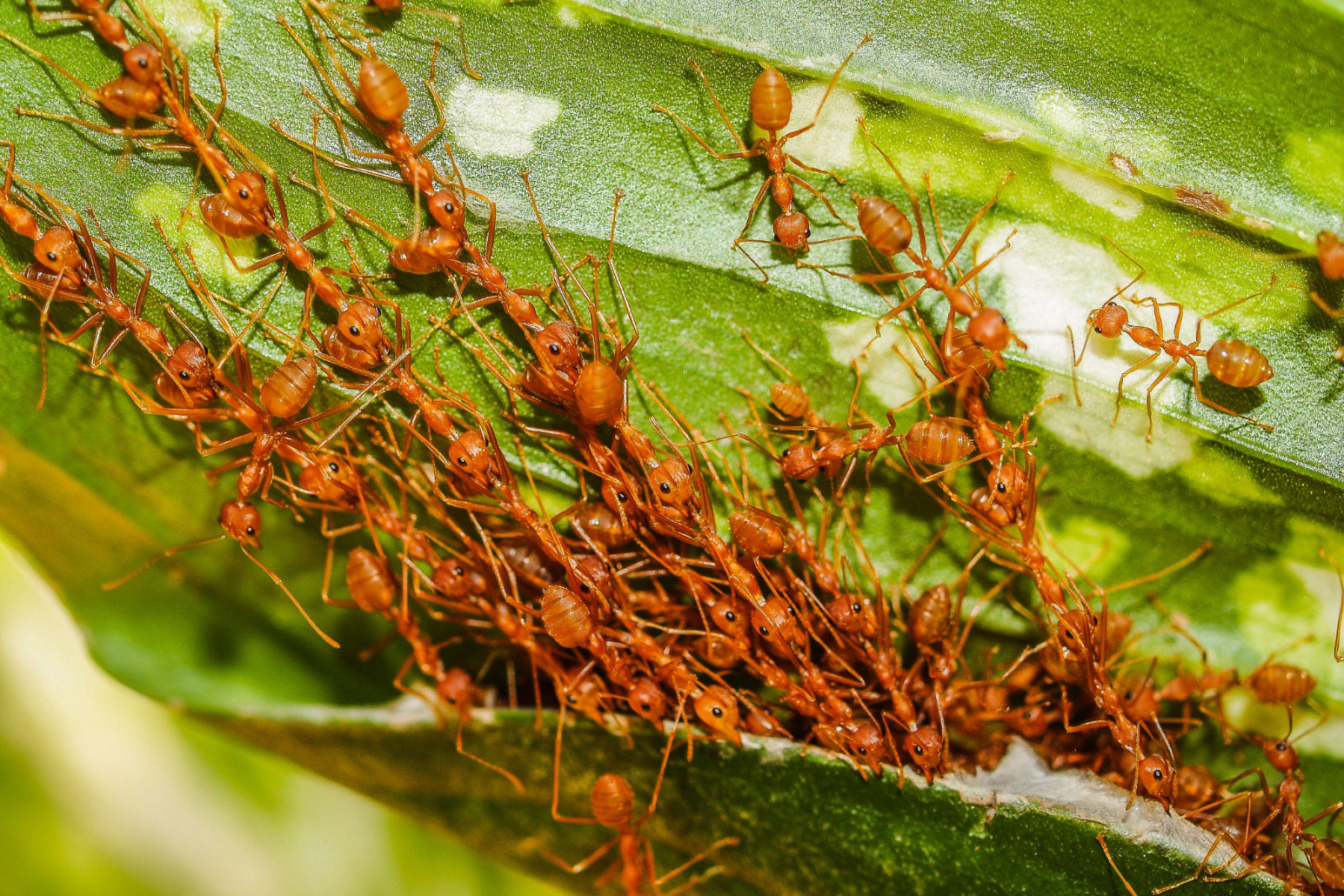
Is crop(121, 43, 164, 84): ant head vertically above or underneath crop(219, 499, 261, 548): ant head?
above

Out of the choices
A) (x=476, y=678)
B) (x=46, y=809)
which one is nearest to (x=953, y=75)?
(x=476, y=678)

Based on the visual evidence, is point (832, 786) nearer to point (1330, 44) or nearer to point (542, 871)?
point (542, 871)

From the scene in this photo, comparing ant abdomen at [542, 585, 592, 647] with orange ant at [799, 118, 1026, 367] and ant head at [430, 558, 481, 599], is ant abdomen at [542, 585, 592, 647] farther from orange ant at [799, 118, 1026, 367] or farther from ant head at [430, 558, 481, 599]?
orange ant at [799, 118, 1026, 367]

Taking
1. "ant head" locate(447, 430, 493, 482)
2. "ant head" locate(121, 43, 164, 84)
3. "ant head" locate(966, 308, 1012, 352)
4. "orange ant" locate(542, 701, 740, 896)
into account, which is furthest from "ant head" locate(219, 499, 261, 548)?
"ant head" locate(966, 308, 1012, 352)

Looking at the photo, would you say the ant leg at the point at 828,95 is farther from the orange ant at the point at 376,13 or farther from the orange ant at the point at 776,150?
the orange ant at the point at 376,13

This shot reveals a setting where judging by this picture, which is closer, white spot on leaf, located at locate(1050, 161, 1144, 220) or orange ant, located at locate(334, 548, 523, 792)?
white spot on leaf, located at locate(1050, 161, 1144, 220)

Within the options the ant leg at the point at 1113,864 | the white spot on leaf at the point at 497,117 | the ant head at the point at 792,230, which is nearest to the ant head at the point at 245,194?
the white spot on leaf at the point at 497,117

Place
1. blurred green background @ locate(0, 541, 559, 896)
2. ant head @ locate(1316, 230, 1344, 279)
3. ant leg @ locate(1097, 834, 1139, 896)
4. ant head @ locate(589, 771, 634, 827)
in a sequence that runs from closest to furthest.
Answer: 1. ant leg @ locate(1097, 834, 1139, 896)
2. ant head @ locate(1316, 230, 1344, 279)
3. ant head @ locate(589, 771, 634, 827)
4. blurred green background @ locate(0, 541, 559, 896)

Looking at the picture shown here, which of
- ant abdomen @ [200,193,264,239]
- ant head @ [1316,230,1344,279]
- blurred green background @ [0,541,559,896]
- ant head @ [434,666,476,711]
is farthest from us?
blurred green background @ [0,541,559,896]
